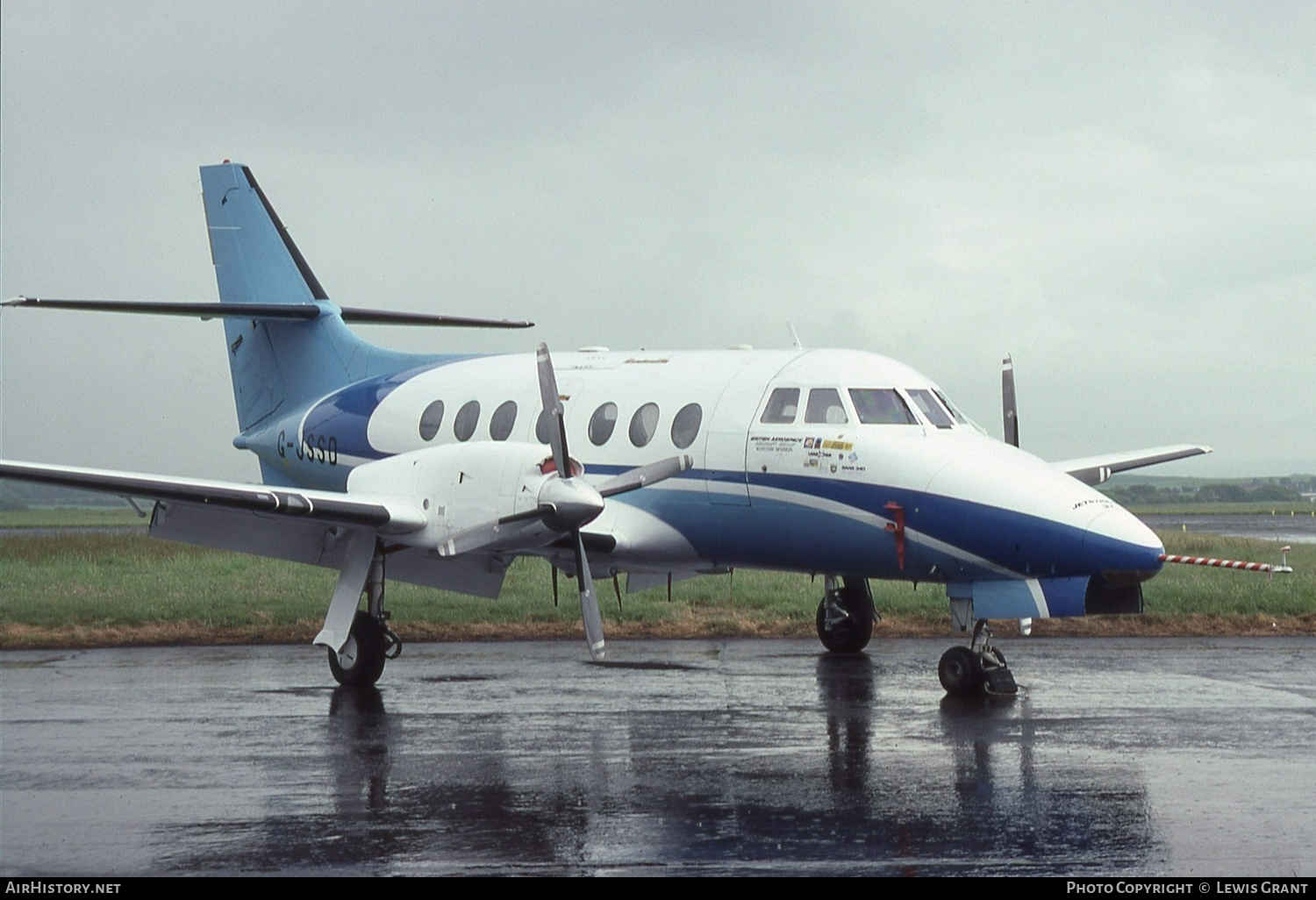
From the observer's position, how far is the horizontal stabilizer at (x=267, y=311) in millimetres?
17516

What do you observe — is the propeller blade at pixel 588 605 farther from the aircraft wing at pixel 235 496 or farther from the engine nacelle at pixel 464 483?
the aircraft wing at pixel 235 496

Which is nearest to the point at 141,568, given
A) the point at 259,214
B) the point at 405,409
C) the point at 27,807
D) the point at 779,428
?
the point at 259,214

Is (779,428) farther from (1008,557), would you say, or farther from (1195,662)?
(1195,662)

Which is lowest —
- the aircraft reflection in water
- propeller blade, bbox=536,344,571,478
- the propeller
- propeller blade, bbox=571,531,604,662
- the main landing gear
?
the aircraft reflection in water

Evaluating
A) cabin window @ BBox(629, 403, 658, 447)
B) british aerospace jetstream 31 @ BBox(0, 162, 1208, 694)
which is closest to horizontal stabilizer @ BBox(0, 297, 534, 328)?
british aerospace jetstream 31 @ BBox(0, 162, 1208, 694)

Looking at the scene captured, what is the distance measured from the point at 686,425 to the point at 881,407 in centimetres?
221

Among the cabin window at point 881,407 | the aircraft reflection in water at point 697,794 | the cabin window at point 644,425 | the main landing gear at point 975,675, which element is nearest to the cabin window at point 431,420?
the cabin window at point 644,425

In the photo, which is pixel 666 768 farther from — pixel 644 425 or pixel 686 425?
pixel 644 425

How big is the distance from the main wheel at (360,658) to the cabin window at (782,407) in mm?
4803

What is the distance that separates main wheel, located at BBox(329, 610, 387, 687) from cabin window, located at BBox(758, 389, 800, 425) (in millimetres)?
4803

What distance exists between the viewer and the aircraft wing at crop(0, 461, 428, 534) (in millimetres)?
13625

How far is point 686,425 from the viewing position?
15562 millimetres

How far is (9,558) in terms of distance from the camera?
32.0 m

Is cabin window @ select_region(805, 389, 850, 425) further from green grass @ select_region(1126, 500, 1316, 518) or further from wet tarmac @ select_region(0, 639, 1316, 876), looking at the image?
green grass @ select_region(1126, 500, 1316, 518)
